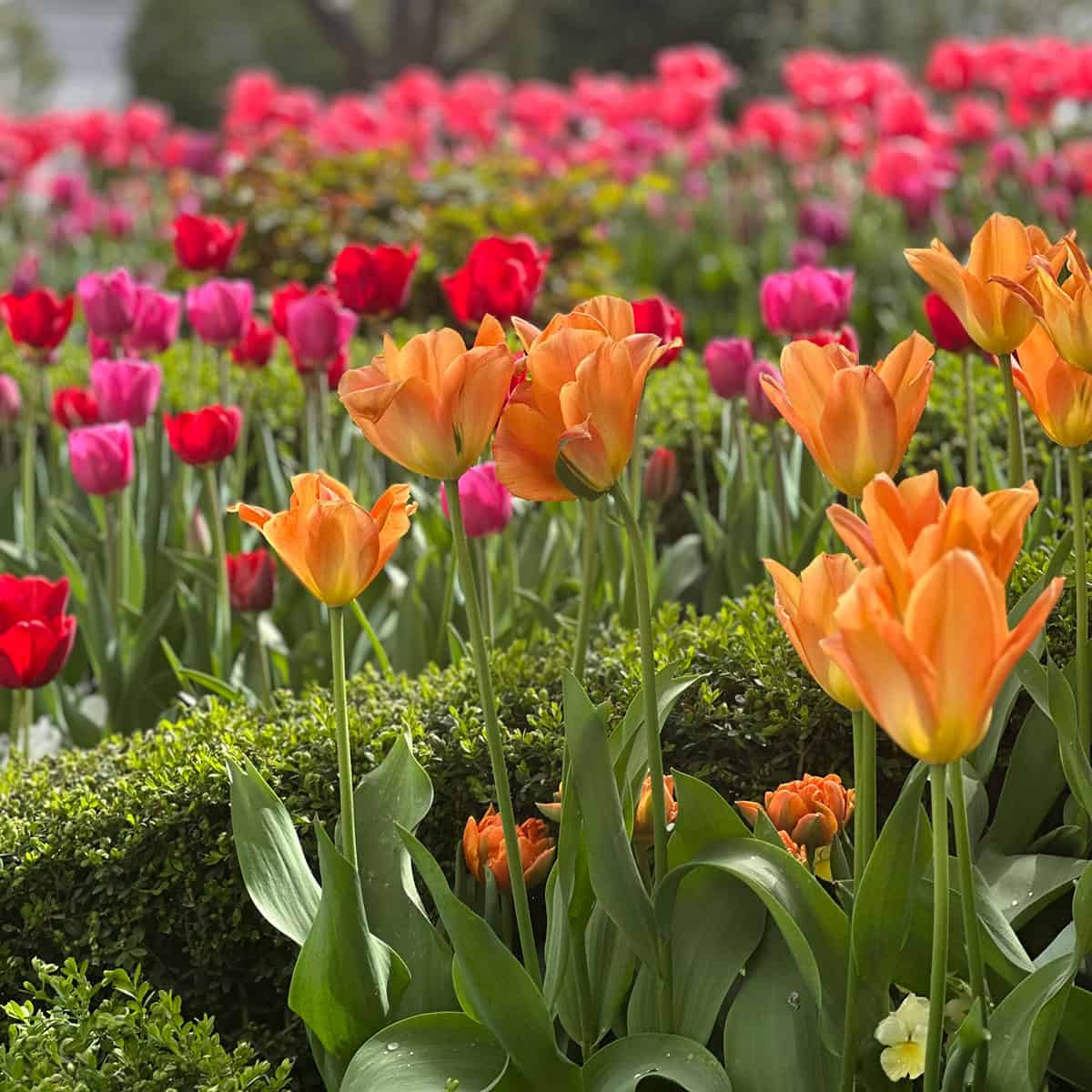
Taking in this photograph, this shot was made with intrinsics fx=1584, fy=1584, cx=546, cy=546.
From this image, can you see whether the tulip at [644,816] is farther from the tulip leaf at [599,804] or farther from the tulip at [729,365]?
the tulip at [729,365]

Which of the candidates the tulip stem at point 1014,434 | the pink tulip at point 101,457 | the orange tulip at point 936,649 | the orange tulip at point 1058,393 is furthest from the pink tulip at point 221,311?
the orange tulip at point 936,649

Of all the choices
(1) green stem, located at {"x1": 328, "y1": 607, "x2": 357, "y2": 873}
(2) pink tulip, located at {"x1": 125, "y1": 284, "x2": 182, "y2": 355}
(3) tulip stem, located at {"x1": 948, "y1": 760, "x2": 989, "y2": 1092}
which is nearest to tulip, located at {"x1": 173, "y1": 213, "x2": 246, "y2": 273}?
(2) pink tulip, located at {"x1": 125, "y1": 284, "x2": 182, "y2": 355}

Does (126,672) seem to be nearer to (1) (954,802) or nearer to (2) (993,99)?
(1) (954,802)

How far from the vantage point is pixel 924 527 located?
126 cm

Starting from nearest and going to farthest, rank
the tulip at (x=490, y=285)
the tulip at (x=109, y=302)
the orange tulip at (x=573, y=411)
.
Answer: the orange tulip at (x=573, y=411) → the tulip at (x=490, y=285) → the tulip at (x=109, y=302)

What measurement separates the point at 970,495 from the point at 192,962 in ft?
4.63

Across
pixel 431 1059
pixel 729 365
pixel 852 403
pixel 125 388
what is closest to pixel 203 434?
pixel 125 388

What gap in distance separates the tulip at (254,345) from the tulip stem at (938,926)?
2.08 m

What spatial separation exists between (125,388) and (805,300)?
125cm

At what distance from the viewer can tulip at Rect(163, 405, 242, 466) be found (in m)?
2.63

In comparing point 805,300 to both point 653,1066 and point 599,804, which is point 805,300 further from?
point 653,1066

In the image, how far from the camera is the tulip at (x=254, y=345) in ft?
10.4

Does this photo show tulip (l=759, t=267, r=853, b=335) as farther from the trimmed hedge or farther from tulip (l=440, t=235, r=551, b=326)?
the trimmed hedge

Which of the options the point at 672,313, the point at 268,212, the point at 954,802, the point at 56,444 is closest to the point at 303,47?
the point at 268,212
